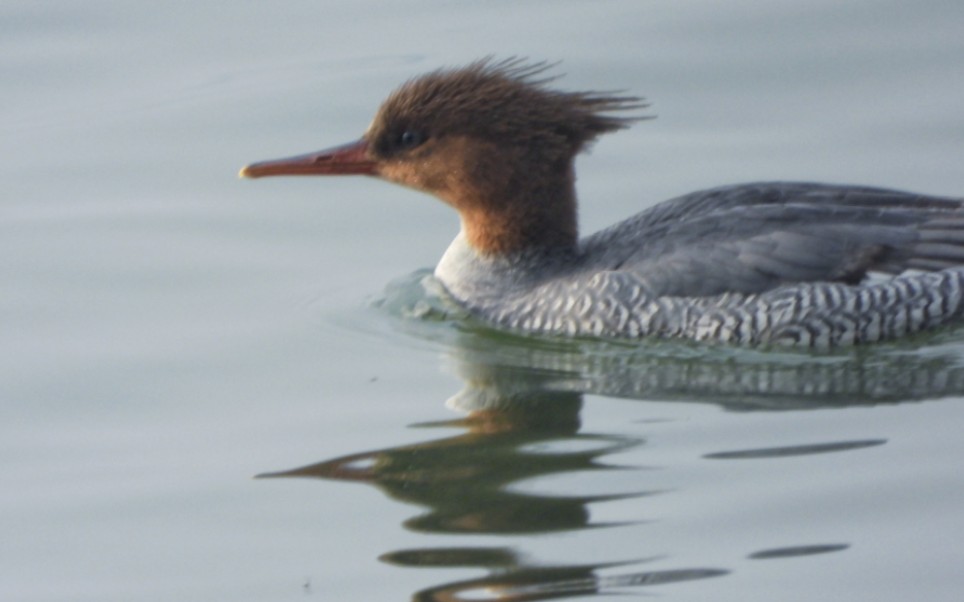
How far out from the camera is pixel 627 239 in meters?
10.3

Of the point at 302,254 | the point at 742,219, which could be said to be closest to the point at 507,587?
the point at 742,219

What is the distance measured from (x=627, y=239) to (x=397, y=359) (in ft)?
4.37

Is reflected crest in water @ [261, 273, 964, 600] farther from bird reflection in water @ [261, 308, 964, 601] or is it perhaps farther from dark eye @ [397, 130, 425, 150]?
dark eye @ [397, 130, 425, 150]

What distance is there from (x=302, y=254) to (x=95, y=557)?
3.68 m

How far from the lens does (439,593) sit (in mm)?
7316

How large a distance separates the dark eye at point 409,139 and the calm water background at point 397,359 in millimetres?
821

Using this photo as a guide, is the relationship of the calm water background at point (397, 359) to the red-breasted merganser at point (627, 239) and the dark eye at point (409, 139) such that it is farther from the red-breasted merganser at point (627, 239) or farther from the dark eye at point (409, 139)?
the dark eye at point (409, 139)

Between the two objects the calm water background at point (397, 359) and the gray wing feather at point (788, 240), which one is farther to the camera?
the gray wing feather at point (788, 240)

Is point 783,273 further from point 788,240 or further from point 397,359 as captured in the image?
point 397,359

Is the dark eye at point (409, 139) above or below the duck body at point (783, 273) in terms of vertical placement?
above

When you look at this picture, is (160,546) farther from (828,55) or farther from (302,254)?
(828,55)

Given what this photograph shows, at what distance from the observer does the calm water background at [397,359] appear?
25.2 ft

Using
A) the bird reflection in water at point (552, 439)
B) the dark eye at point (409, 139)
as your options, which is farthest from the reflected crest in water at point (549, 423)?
the dark eye at point (409, 139)

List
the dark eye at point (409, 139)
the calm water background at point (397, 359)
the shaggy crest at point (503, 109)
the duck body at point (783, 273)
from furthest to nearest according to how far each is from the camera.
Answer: the dark eye at point (409, 139), the shaggy crest at point (503, 109), the duck body at point (783, 273), the calm water background at point (397, 359)
